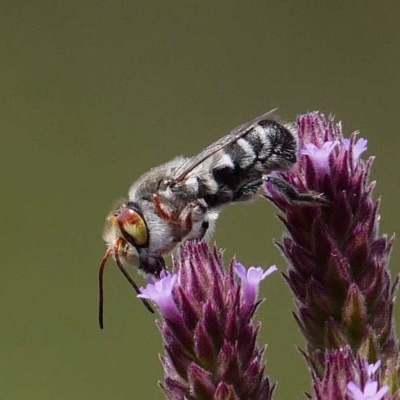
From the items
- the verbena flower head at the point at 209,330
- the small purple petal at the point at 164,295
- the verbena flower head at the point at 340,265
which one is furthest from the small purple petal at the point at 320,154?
the small purple petal at the point at 164,295

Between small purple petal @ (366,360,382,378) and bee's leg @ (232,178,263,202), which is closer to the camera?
small purple petal @ (366,360,382,378)

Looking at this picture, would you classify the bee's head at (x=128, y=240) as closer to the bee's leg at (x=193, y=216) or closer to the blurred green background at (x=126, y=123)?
the bee's leg at (x=193, y=216)

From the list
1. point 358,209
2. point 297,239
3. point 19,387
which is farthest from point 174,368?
point 19,387

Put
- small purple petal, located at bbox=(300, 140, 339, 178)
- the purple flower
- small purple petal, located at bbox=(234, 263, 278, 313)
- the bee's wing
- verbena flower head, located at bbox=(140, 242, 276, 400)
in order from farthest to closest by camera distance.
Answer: the bee's wing < small purple petal, located at bbox=(300, 140, 339, 178) < small purple petal, located at bbox=(234, 263, 278, 313) < verbena flower head, located at bbox=(140, 242, 276, 400) < the purple flower

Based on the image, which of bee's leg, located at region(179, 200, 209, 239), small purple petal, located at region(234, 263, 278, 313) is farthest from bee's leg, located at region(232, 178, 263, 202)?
small purple petal, located at region(234, 263, 278, 313)

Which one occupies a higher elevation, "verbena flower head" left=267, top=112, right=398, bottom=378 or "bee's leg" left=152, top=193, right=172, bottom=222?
"bee's leg" left=152, top=193, right=172, bottom=222

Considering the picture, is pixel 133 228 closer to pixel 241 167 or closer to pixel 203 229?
pixel 203 229

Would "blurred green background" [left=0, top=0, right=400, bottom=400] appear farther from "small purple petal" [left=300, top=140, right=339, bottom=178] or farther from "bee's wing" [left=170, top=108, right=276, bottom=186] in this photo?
"small purple petal" [left=300, top=140, right=339, bottom=178]
